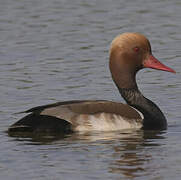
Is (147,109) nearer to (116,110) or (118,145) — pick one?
(116,110)

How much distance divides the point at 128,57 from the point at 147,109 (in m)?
0.77

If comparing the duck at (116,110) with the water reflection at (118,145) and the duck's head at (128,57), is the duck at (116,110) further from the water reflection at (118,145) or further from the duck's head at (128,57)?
the water reflection at (118,145)

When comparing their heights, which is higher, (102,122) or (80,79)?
(80,79)

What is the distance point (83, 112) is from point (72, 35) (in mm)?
6404

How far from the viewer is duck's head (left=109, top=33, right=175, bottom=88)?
1162cm

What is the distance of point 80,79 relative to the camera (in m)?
14.0

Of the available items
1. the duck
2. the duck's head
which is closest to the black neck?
the duck

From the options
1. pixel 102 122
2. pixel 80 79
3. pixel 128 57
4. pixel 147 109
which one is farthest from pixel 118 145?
pixel 80 79

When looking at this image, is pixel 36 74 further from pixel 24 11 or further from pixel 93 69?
pixel 24 11

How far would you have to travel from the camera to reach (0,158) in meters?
9.61

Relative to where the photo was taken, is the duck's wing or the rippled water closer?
the rippled water

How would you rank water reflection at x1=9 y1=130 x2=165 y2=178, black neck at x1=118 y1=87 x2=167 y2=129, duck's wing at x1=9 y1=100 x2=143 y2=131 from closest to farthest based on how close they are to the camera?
water reflection at x1=9 y1=130 x2=165 y2=178 < duck's wing at x1=9 y1=100 x2=143 y2=131 < black neck at x1=118 y1=87 x2=167 y2=129

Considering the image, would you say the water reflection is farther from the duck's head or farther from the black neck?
the duck's head

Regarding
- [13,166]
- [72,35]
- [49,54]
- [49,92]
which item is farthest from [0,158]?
[72,35]
